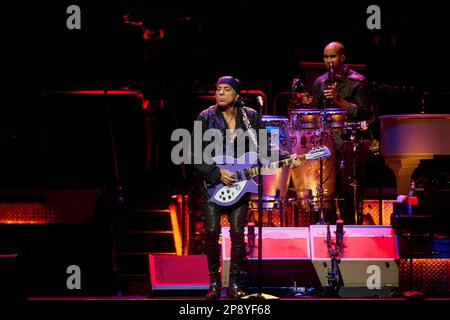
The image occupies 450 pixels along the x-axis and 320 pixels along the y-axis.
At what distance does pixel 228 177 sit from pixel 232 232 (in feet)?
1.86

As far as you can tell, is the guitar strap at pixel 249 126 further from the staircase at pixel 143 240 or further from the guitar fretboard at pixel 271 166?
the staircase at pixel 143 240

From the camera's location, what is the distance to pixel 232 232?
24.6 feet

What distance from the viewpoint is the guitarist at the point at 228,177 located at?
7.36 meters

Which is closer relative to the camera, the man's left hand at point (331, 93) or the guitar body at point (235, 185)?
the guitar body at point (235, 185)

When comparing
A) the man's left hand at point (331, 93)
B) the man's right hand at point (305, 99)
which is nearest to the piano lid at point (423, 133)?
the man's left hand at point (331, 93)

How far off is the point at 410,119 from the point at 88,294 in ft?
14.5

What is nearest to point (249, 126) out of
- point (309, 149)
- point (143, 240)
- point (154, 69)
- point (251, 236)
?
point (251, 236)

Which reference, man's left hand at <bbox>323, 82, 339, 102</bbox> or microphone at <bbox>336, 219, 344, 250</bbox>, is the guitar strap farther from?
man's left hand at <bbox>323, 82, 339, 102</bbox>

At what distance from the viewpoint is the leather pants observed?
7414mm

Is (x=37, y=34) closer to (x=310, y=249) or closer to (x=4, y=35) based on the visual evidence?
(x=4, y=35)

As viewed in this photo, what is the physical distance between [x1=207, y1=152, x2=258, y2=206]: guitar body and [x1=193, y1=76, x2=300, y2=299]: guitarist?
0.22 ft

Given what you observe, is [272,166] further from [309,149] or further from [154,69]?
[154,69]

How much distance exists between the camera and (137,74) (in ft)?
38.0

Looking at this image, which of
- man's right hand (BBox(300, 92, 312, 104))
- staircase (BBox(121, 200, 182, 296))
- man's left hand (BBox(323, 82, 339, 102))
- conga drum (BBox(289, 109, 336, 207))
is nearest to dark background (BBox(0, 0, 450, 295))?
staircase (BBox(121, 200, 182, 296))
